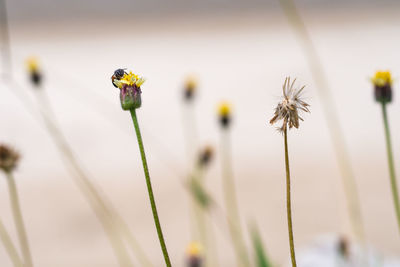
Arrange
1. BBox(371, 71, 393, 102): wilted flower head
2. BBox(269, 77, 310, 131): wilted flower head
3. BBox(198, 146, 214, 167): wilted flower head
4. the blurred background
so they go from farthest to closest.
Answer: the blurred background
BBox(198, 146, 214, 167): wilted flower head
BBox(371, 71, 393, 102): wilted flower head
BBox(269, 77, 310, 131): wilted flower head

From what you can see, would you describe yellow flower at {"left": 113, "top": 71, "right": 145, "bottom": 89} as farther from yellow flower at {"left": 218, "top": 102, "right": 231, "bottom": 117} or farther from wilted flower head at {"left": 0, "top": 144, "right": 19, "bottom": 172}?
yellow flower at {"left": 218, "top": 102, "right": 231, "bottom": 117}

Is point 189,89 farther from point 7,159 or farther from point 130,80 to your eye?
point 130,80

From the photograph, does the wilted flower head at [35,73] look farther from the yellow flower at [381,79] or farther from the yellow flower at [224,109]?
the yellow flower at [381,79]

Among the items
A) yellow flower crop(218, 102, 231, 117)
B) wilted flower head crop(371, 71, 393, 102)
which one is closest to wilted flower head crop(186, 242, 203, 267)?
yellow flower crop(218, 102, 231, 117)

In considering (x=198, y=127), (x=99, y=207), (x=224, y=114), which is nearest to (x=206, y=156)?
(x=224, y=114)

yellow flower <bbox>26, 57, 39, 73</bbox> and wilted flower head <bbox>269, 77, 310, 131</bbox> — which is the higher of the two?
yellow flower <bbox>26, 57, 39, 73</bbox>

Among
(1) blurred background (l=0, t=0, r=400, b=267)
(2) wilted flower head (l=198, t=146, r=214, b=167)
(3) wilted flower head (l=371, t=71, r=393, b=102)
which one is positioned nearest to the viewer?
(3) wilted flower head (l=371, t=71, r=393, b=102)

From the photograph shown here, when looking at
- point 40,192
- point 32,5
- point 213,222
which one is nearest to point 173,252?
point 213,222

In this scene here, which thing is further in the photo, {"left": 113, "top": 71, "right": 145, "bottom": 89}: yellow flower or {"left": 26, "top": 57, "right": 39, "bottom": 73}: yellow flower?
{"left": 26, "top": 57, "right": 39, "bottom": 73}: yellow flower
